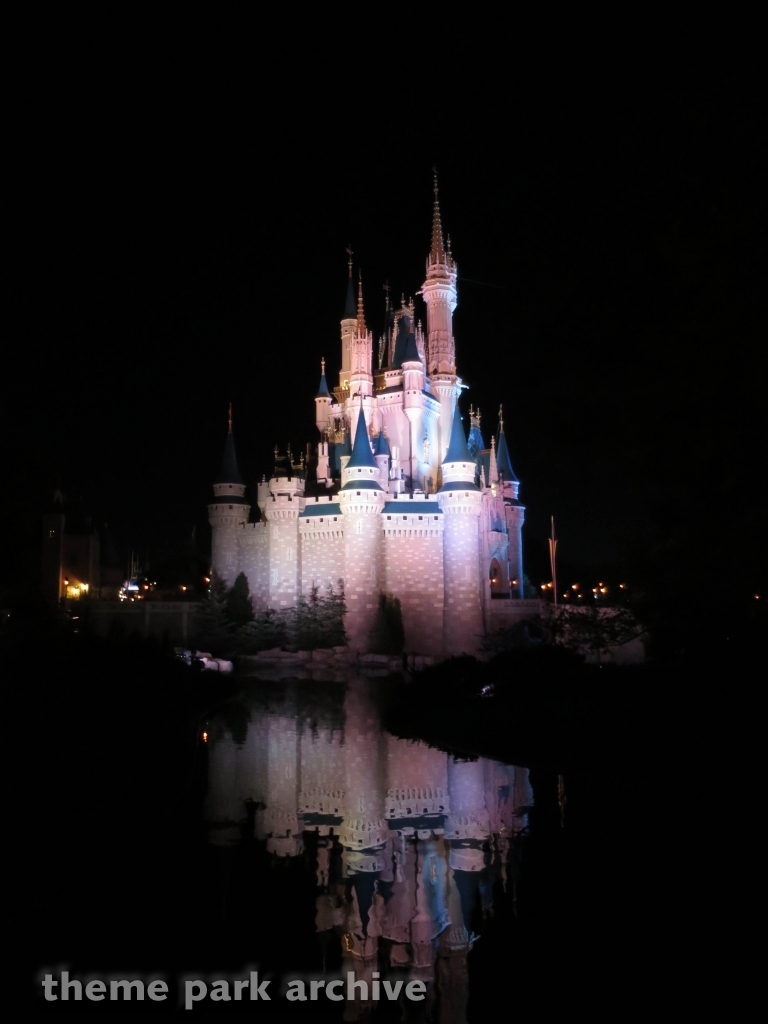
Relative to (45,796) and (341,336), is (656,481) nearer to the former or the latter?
(45,796)

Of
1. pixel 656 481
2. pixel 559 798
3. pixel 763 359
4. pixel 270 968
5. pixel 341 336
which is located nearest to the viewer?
pixel 270 968

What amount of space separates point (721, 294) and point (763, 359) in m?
1.00

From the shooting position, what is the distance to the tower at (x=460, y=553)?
39344mm

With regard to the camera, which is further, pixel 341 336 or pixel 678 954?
pixel 341 336

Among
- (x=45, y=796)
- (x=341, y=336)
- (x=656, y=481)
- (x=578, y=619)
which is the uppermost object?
(x=341, y=336)

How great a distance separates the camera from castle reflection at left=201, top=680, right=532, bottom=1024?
6.17 m

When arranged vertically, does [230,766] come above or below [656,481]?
below

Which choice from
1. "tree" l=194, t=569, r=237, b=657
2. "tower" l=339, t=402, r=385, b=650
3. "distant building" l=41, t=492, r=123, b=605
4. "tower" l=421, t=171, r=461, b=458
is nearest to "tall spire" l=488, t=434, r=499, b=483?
"tower" l=421, t=171, r=461, b=458

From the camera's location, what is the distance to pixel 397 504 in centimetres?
4094

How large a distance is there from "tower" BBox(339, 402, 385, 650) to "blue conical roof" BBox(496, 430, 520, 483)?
35.2 ft

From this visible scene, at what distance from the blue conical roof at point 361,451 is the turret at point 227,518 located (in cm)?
805

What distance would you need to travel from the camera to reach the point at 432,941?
6.33m

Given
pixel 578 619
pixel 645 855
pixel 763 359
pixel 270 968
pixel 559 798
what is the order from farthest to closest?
pixel 578 619 < pixel 559 798 < pixel 763 359 < pixel 645 855 < pixel 270 968

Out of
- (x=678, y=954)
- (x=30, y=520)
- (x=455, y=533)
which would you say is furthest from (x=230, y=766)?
(x=455, y=533)
